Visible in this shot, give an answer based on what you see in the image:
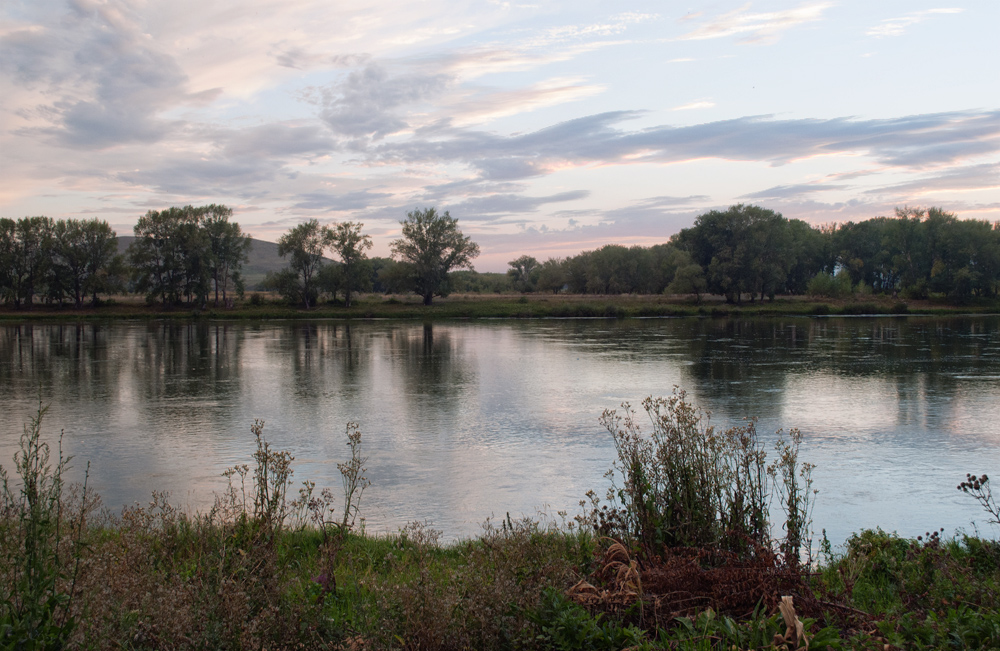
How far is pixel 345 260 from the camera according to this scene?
252 feet

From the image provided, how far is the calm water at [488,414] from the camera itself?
8.61 m

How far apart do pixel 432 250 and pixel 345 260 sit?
10066 millimetres

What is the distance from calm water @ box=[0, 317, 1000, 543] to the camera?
8.61m

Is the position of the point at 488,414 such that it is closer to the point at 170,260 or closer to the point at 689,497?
the point at 689,497

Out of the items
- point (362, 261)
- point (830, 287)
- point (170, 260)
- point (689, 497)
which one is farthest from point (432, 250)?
point (689, 497)

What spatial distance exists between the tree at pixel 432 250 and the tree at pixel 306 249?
8574 millimetres

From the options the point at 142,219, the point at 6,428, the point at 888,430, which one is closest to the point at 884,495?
the point at 888,430

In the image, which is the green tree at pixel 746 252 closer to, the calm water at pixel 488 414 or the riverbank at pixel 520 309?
the riverbank at pixel 520 309

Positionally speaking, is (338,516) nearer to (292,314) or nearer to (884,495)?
(884,495)

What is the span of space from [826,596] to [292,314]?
6640 centimetres

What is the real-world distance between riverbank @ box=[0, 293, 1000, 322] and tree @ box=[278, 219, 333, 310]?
9.04 ft

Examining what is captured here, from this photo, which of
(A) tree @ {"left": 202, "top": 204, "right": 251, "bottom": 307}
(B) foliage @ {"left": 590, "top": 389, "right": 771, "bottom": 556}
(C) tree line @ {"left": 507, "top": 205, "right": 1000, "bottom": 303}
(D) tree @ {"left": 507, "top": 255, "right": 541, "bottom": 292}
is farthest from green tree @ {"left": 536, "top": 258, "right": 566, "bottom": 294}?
(B) foliage @ {"left": 590, "top": 389, "right": 771, "bottom": 556}

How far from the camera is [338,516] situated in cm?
780

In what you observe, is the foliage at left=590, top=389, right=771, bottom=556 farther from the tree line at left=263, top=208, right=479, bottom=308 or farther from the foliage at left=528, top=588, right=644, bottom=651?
the tree line at left=263, top=208, right=479, bottom=308
